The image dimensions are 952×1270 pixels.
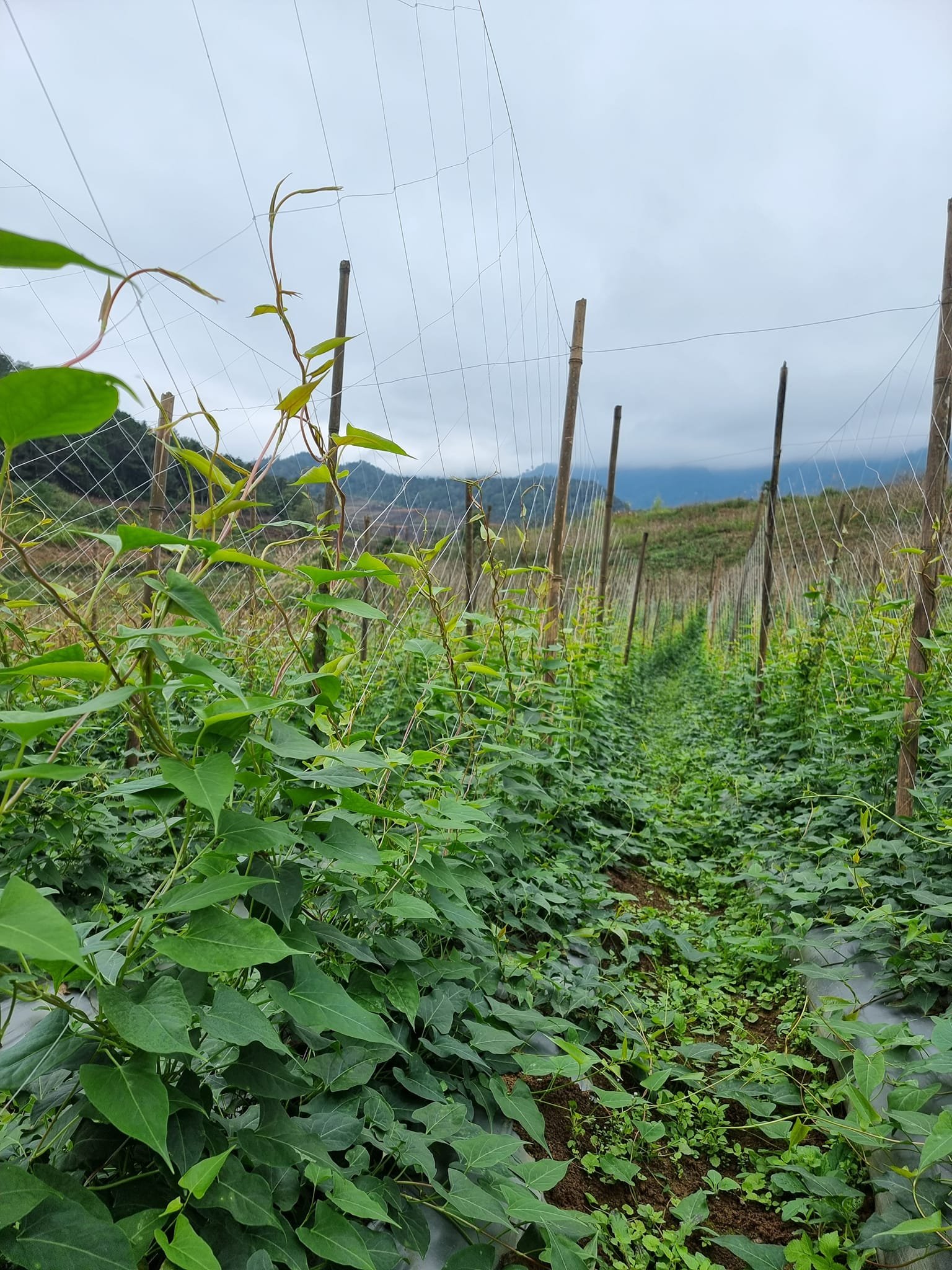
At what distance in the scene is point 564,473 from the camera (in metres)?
4.77

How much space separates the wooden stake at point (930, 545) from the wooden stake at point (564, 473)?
1887 mm

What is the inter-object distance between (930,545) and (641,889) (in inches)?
71.7

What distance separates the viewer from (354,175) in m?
3.23

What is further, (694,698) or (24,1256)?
(694,698)

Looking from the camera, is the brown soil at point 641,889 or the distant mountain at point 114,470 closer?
the brown soil at point 641,889

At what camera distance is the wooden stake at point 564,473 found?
4.48 meters

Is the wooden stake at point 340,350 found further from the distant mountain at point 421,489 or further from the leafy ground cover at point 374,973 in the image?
the leafy ground cover at point 374,973

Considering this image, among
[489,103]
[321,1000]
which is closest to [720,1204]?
[321,1000]

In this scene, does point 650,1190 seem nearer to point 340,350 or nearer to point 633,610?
point 340,350

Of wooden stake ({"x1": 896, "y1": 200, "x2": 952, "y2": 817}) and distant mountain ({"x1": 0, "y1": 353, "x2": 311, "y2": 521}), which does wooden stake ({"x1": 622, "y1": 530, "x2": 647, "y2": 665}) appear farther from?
wooden stake ({"x1": 896, "y1": 200, "x2": 952, "y2": 817})

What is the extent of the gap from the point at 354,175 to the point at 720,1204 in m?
3.74

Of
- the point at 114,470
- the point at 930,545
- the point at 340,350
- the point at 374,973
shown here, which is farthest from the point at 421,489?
the point at 374,973

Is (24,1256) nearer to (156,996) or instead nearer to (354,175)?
(156,996)

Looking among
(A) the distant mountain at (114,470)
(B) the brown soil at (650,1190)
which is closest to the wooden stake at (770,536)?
(A) the distant mountain at (114,470)
